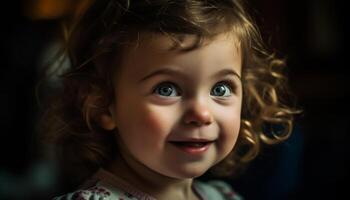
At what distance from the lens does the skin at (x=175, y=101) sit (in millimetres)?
779

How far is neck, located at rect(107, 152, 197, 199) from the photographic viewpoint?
88 cm

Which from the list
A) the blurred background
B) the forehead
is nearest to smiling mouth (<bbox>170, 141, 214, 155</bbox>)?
the forehead

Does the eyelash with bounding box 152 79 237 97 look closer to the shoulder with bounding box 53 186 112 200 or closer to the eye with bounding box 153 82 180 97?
the eye with bounding box 153 82 180 97

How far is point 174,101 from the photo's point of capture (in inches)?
31.2

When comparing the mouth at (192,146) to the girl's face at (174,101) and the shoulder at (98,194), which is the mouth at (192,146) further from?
the shoulder at (98,194)

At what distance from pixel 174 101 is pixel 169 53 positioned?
7cm

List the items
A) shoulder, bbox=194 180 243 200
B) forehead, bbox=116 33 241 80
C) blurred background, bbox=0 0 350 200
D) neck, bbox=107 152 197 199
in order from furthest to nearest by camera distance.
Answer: blurred background, bbox=0 0 350 200
shoulder, bbox=194 180 243 200
neck, bbox=107 152 197 199
forehead, bbox=116 33 241 80

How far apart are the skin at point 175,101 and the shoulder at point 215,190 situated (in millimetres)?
184

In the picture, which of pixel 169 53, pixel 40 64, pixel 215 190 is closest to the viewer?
pixel 169 53

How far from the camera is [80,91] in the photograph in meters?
0.91

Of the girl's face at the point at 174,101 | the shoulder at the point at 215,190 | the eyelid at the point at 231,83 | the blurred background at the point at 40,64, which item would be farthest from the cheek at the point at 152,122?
the blurred background at the point at 40,64

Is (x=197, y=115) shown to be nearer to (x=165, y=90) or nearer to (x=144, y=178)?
(x=165, y=90)

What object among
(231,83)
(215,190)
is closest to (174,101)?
(231,83)

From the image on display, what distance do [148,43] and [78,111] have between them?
22 centimetres
